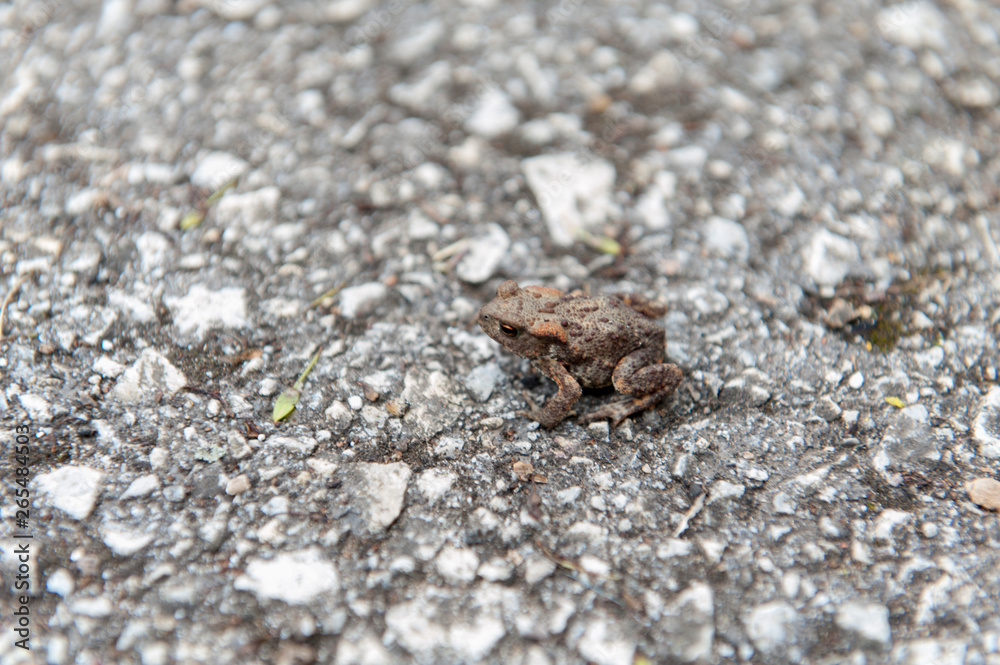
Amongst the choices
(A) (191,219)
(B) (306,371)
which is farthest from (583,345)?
(A) (191,219)

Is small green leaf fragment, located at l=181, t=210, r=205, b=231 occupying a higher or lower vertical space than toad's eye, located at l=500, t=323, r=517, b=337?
higher

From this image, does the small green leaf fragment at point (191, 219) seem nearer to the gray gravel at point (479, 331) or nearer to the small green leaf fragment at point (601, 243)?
the gray gravel at point (479, 331)

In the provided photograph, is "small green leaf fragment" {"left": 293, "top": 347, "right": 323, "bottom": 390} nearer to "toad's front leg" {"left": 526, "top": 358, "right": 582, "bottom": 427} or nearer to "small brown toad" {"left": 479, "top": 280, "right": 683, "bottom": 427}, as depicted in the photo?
"small brown toad" {"left": 479, "top": 280, "right": 683, "bottom": 427}

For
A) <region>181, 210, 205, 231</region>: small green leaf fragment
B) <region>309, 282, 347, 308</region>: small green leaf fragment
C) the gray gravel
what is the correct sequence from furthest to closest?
<region>181, 210, 205, 231</region>: small green leaf fragment
<region>309, 282, 347, 308</region>: small green leaf fragment
the gray gravel

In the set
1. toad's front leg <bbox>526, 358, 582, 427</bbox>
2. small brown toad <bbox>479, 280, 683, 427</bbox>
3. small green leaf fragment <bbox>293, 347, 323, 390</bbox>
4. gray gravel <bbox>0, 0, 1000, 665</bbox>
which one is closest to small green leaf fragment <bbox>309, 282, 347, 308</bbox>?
gray gravel <bbox>0, 0, 1000, 665</bbox>

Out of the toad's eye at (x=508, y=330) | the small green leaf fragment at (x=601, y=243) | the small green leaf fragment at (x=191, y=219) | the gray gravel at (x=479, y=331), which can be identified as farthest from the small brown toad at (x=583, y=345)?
the small green leaf fragment at (x=191, y=219)

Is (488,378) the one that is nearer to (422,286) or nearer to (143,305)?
(422,286)

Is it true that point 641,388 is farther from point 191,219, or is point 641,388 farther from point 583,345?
point 191,219
